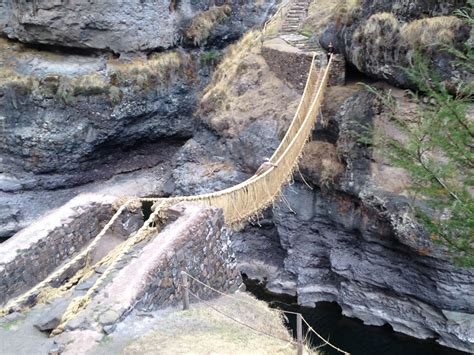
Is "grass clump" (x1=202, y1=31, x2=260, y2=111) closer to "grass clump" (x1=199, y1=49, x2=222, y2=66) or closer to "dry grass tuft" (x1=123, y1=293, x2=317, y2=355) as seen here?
"grass clump" (x1=199, y1=49, x2=222, y2=66)

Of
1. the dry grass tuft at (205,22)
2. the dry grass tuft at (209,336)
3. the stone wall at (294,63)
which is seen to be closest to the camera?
the dry grass tuft at (209,336)

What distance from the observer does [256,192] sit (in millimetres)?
9875

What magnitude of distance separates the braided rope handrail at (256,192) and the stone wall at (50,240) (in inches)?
6.4

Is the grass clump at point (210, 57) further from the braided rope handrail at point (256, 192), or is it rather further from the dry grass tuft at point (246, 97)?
the braided rope handrail at point (256, 192)

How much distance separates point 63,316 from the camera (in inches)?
226

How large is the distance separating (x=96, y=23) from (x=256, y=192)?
10551 mm

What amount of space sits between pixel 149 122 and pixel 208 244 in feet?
41.3

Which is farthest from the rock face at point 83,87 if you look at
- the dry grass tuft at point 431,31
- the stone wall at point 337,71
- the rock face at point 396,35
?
the dry grass tuft at point 431,31

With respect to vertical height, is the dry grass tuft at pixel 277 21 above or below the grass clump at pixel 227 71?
above

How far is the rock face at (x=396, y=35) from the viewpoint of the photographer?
10.5m

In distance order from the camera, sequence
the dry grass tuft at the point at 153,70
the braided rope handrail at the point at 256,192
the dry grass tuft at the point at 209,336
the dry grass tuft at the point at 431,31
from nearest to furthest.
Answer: the dry grass tuft at the point at 209,336 < the braided rope handrail at the point at 256,192 < the dry grass tuft at the point at 431,31 < the dry grass tuft at the point at 153,70

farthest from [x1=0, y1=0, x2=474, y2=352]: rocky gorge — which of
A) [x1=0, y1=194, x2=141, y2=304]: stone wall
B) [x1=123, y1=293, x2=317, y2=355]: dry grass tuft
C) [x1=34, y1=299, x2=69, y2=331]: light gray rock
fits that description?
[x1=34, y1=299, x2=69, y2=331]: light gray rock

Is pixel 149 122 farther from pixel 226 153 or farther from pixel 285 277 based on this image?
pixel 285 277

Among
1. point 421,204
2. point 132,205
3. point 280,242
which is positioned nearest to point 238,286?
point 132,205
